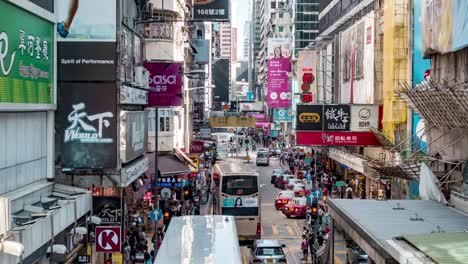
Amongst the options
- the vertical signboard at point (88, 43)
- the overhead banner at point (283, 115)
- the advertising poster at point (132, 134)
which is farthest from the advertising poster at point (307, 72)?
the vertical signboard at point (88, 43)

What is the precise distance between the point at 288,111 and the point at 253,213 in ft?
217

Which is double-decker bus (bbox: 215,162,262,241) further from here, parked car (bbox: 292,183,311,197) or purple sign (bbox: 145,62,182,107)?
parked car (bbox: 292,183,311,197)

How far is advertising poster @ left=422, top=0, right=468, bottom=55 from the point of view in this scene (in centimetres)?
1778

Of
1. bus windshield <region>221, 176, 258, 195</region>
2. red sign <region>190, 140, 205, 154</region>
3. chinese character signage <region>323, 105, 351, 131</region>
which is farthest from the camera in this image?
red sign <region>190, 140, 205, 154</region>

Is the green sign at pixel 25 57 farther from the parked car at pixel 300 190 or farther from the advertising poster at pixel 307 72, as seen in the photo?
the advertising poster at pixel 307 72

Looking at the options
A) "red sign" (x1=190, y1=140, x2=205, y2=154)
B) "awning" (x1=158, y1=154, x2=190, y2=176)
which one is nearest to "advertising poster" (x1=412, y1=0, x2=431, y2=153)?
"awning" (x1=158, y1=154, x2=190, y2=176)

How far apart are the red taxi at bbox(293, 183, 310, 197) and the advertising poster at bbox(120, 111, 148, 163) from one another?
52.7 ft

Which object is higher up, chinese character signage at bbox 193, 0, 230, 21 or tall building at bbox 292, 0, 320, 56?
tall building at bbox 292, 0, 320, 56

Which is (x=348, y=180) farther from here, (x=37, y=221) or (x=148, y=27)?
(x=37, y=221)

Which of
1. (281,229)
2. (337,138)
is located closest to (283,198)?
(281,229)

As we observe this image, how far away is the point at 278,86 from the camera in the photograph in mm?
84688

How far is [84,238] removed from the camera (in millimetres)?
22047

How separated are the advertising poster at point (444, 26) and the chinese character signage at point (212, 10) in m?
17.4

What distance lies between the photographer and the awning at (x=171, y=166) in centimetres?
3756
